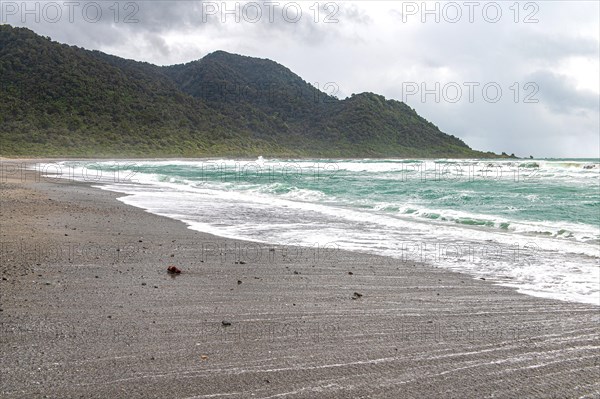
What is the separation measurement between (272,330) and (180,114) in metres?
94.7

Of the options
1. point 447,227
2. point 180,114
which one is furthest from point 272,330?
point 180,114

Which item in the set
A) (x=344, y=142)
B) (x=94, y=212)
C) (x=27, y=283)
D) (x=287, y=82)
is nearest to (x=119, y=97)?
(x=344, y=142)

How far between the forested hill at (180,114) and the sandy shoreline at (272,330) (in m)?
62.3

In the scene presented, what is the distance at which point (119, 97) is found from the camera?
3558 inches

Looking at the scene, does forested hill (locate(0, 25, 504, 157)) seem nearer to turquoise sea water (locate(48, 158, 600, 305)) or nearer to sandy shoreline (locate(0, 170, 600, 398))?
turquoise sea water (locate(48, 158, 600, 305))

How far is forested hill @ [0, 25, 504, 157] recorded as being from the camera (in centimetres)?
7525

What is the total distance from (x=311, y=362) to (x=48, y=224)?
7164 millimetres

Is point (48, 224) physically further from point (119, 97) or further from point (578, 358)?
point (119, 97)

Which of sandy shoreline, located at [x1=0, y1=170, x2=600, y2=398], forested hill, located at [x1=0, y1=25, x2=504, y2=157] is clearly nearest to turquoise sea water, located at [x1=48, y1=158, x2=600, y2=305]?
sandy shoreline, located at [x1=0, y1=170, x2=600, y2=398]

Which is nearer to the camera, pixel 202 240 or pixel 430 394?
pixel 430 394

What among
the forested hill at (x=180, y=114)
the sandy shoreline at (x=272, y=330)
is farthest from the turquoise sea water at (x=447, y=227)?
the forested hill at (x=180, y=114)

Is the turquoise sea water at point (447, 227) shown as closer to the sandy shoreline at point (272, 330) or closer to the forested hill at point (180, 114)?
the sandy shoreline at point (272, 330)

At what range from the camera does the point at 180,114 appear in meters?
95.6

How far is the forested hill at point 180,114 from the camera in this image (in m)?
75.2
